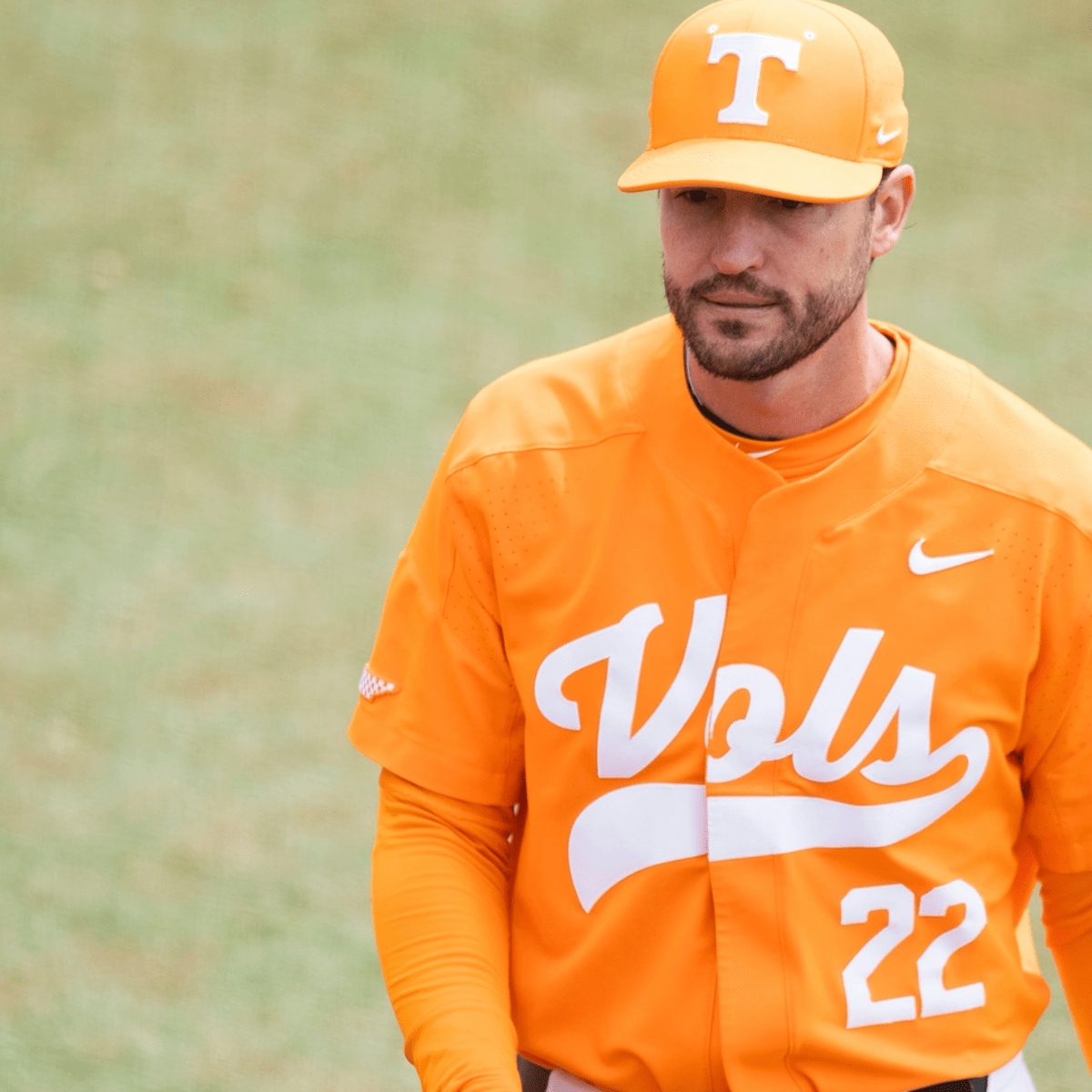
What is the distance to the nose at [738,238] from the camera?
1773 millimetres

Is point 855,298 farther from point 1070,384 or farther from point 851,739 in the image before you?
point 1070,384

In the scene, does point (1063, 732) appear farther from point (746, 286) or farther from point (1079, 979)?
point (746, 286)

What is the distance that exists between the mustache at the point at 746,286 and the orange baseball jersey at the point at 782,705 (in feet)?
0.55

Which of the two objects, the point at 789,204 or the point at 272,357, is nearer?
the point at 789,204

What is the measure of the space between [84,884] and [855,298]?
2.38 m

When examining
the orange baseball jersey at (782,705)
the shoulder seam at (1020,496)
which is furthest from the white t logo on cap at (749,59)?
the shoulder seam at (1020,496)

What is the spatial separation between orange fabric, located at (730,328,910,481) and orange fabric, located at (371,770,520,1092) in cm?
56

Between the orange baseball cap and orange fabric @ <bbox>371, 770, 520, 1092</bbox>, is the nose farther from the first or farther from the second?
orange fabric @ <bbox>371, 770, 520, 1092</bbox>

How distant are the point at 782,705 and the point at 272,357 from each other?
3.54 metres

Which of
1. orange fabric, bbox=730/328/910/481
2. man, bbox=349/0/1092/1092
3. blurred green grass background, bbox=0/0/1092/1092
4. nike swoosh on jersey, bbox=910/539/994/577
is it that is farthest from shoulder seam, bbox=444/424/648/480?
blurred green grass background, bbox=0/0/1092/1092

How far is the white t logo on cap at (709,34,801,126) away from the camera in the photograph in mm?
1772

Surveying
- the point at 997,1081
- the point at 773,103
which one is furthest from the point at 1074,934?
the point at 773,103

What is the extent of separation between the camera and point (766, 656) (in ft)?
6.09

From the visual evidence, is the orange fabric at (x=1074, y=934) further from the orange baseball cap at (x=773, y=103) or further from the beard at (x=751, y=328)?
the orange baseball cap at (x=773, y=103)
